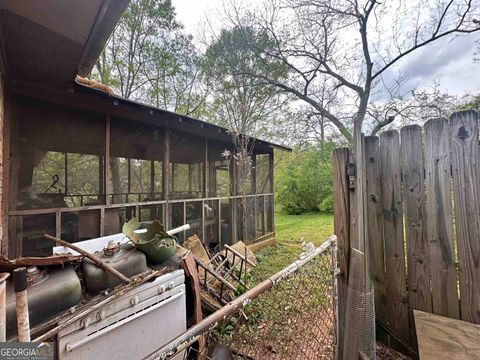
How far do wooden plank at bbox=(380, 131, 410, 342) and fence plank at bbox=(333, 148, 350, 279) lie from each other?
25 centimetres

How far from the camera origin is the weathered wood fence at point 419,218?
126 centimetres

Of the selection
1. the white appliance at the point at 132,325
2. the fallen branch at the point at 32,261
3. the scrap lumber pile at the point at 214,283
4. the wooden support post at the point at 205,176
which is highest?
the wooden support post at the point at 205,176

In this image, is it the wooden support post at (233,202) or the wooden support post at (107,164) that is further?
the wooden support post at (233,202)

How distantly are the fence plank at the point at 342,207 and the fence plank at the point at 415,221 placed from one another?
34 cm

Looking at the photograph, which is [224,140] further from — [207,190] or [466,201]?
[466,201]

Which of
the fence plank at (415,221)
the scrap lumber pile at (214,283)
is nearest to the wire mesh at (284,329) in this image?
the scrap lumber pile at (214,283)

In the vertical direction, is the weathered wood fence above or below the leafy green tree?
below

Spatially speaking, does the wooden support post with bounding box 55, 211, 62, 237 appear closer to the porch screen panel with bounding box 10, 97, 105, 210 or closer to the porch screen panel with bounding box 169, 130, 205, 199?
the porch screen panel with bounding box 10, 97, 105, 210

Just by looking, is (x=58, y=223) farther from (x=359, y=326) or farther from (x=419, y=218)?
(x=419, y=218)

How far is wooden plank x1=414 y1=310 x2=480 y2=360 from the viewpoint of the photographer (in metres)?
1.15

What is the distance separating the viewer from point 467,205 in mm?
1270

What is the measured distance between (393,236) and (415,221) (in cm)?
17

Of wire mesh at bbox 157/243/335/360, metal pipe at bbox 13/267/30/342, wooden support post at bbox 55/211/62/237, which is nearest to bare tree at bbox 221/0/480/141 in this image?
wire mesh at bbox 157/243/335/360

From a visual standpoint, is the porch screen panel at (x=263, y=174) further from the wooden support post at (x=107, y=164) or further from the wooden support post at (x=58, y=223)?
the wooden support post at (x=58, y=223)
